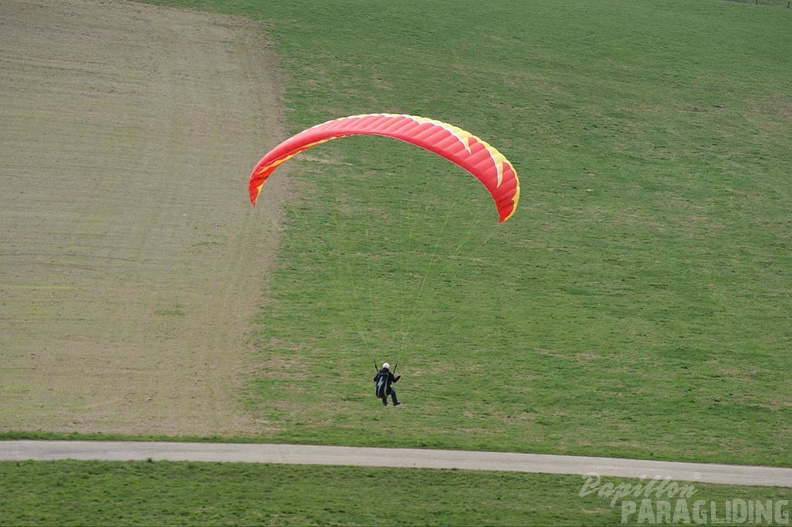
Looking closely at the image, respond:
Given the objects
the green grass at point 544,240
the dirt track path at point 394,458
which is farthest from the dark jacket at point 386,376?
the green grass at point 544,240

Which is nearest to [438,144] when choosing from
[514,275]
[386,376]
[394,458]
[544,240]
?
[386,376]

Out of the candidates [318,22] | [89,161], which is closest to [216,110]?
[89,161]

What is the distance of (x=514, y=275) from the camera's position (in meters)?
32.5

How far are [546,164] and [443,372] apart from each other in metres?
15.9

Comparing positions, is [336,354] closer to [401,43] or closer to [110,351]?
[110,351]

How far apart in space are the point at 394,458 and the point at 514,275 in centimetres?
1094

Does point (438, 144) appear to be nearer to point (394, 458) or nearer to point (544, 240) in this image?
point (394, 458)

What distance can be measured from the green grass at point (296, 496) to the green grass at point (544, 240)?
61.6 inches

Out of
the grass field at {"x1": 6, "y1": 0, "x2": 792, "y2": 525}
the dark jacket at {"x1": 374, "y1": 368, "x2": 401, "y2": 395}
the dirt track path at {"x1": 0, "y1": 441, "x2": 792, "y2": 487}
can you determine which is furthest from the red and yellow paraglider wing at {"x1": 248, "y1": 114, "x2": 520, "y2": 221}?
the grass field at {"x1": 6, "y1": 0, "x2": 792, "y2": 525}

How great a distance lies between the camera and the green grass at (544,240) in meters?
25.8

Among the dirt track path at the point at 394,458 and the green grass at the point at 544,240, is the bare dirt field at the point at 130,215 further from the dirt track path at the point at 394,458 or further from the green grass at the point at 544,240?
the green grass at the point at 544,240

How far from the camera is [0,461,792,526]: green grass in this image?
2070cm

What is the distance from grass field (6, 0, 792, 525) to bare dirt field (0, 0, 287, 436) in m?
1.50

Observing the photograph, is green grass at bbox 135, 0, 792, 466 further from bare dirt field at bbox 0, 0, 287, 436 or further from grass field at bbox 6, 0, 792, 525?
bare dirt field at bbox 0, 0, 287, 436
